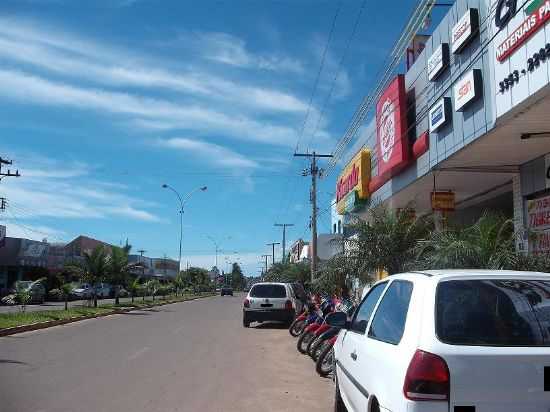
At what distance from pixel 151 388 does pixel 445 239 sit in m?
5.59

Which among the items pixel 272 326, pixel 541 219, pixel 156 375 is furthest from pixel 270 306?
pixel 156 375

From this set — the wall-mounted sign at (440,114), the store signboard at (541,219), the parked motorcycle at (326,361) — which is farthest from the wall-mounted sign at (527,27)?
the parked motorcycle at (326,361)

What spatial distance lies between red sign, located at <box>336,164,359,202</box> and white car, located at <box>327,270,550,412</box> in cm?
2242

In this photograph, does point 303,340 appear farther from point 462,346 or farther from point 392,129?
point 462,346

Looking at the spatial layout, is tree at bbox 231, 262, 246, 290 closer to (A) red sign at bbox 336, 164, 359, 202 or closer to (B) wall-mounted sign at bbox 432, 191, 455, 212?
(A) red sign at bbox 336, 164, 359, 202

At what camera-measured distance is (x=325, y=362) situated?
1108 cm

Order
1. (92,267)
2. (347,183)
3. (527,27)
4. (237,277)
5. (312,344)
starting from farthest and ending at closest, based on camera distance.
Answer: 1. (237,277)
2. (92,267)
3. (347,183)
4. (312,344)
5. (527,27)

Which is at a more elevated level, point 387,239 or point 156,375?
point 387,239

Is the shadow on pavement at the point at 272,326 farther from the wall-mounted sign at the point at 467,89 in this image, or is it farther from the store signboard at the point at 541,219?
the wall-mounted sign at the point at 467,89

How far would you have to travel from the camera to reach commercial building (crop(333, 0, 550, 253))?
10992mm

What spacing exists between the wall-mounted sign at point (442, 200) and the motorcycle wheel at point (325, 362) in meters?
8.50

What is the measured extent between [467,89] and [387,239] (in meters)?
4.23

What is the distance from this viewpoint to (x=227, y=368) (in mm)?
11812

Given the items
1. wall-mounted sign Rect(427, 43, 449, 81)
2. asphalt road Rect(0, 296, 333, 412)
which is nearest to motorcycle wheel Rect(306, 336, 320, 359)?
asphalt road Rect(0, 296, 333, 412)
